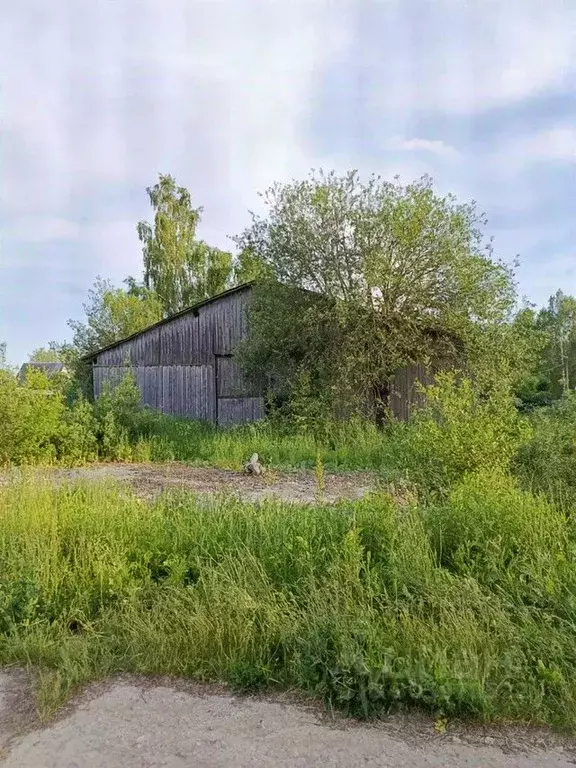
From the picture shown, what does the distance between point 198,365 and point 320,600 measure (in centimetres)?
1363

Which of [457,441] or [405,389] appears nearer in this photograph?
[457,441]

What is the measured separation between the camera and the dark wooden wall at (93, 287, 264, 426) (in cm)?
1578

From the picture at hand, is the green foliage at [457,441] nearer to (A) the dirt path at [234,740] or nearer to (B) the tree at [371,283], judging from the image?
(A) the dirt path at [234,740]

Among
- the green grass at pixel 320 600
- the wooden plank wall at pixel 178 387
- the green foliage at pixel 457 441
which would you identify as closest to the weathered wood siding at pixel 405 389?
the wooden plank wall at pixel 178 387

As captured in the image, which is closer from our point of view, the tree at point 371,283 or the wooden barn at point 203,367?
the tree at point 371,283

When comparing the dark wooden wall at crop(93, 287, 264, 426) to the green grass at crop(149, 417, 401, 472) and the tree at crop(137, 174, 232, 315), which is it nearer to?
the green grass at crop(149, 417, 401, 472)

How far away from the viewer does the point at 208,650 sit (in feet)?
11.1

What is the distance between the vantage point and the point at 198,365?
54.7 feet

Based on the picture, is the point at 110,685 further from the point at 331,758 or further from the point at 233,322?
the point at 233,322

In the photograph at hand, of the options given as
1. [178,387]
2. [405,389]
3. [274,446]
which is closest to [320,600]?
[274,446]

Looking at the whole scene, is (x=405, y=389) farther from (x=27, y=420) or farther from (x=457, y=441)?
(x=457, y=441)

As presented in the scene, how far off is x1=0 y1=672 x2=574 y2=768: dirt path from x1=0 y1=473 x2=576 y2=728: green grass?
0.13m

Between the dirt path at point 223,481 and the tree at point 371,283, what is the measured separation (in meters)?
4.43

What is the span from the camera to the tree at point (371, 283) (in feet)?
42.0
